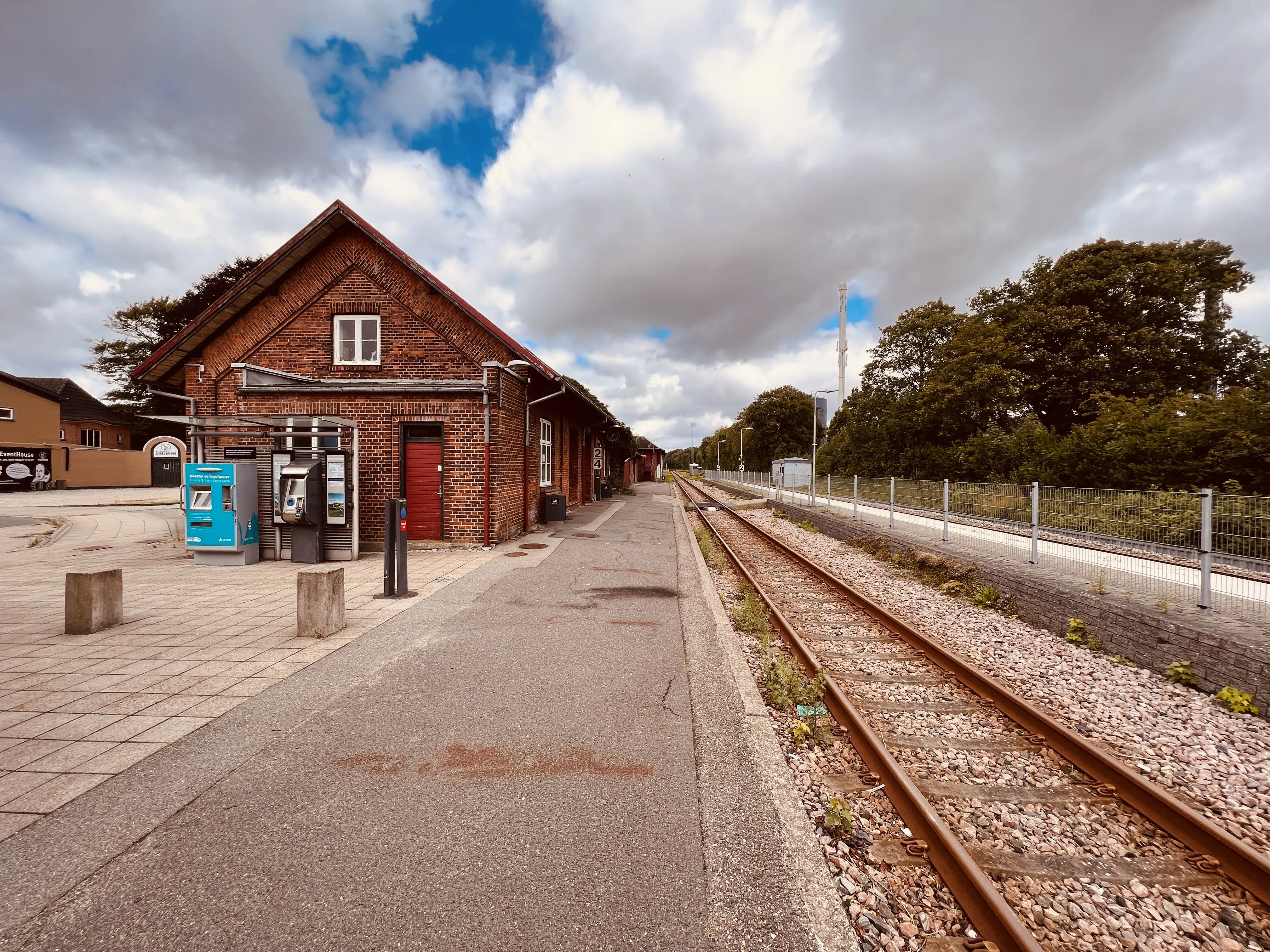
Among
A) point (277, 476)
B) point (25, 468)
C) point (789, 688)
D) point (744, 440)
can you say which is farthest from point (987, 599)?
point (744, 440)

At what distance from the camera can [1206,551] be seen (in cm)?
543

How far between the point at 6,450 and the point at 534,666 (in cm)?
3890

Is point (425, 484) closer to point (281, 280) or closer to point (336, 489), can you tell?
point (336, 489)

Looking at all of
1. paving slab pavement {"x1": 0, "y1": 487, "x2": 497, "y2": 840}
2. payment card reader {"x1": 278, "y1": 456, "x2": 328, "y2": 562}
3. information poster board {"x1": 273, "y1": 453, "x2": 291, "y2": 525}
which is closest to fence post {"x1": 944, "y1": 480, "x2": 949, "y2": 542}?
paving slab pavement {"x1": 0, "y1": 487, "x2": 497, "y2": 840}

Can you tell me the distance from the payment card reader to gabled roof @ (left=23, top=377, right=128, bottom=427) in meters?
44.6

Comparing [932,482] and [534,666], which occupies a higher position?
Result: [932,482]

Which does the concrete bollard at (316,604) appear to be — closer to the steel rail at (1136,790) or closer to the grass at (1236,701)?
the steel rail at (1136,790)

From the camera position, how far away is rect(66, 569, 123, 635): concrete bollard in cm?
551

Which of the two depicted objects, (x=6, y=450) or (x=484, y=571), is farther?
(x=6, y=450)

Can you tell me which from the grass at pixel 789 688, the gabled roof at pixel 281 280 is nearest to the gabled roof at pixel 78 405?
the gabled roof at pixel 281 280

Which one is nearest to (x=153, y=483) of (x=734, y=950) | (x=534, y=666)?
(x=534, y=666)

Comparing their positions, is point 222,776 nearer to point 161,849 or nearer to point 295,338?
point 161,849

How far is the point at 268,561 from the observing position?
10016 mm

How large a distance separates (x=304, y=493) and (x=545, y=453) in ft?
25.9
